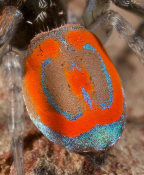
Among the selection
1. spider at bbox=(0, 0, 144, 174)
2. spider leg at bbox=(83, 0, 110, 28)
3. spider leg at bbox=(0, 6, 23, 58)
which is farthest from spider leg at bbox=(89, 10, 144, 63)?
spider leg at bbox=(0, 6, 23, 58)

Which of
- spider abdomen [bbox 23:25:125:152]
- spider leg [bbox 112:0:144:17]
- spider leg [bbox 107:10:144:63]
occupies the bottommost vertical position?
spider abdomen [bbox 23:25:125:152]

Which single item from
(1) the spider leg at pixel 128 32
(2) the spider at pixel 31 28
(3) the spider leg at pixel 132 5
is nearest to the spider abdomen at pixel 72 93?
(2) the spider at pixel 31 28

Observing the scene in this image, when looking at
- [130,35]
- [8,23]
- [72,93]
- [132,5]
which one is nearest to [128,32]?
[130,35]

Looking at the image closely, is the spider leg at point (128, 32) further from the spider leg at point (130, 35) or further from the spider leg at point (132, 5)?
the spider leg at point (132, 5)

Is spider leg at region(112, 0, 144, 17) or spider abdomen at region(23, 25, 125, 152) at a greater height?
spider leg at region(112, 0, 144, 17)

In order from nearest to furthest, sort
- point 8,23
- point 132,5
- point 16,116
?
1. point 16,116
2. point 8,23
3. point 132,5

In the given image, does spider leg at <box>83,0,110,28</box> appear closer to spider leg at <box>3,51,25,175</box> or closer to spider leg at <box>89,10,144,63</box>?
spider leg at <box>89,10,144,63</box>

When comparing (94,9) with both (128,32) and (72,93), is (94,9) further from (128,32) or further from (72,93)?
(72,93)
